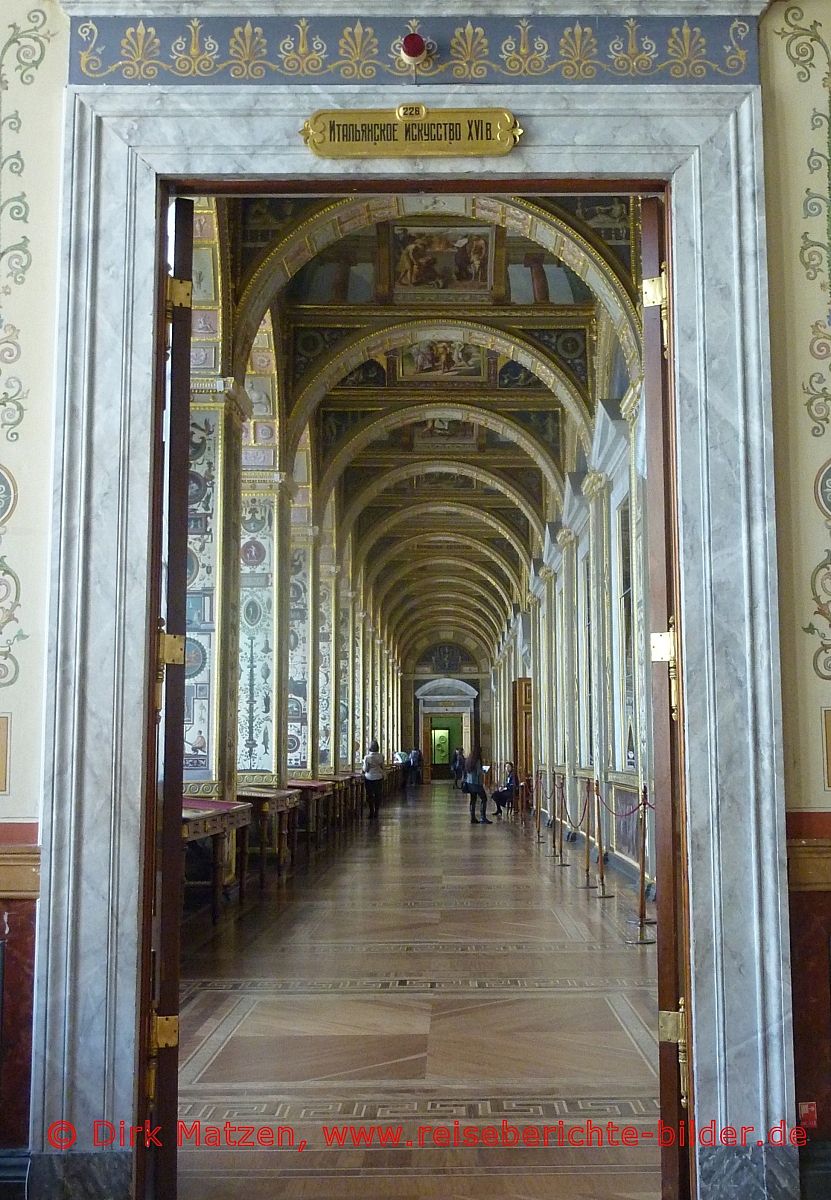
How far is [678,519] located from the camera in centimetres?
333

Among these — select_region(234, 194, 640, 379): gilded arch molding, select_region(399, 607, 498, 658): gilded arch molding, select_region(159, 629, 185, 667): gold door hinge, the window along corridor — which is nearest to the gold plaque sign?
select_region(159, 629, 185, 667): gold door hinge

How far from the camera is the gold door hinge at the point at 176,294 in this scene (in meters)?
3.53

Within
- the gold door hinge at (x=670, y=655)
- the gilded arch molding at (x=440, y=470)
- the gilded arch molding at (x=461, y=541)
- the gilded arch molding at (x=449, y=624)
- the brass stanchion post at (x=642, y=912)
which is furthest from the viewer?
the gilded arch molding at (x=449, y=624)

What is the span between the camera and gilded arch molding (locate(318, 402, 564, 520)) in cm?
1559

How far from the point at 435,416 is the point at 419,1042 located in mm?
11879

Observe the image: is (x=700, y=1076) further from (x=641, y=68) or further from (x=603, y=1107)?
(x=641, y=68)

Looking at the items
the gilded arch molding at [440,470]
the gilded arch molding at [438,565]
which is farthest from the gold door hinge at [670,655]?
the gilded arch molding at [438,565]

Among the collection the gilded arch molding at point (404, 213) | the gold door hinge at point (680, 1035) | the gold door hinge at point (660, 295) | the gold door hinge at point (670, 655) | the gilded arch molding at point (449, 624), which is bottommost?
the gold door hinge at point (680, 1035)

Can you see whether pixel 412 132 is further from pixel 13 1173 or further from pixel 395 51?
pixel 13 1173

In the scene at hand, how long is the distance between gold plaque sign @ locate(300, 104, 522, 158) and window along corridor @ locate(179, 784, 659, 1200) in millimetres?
3232

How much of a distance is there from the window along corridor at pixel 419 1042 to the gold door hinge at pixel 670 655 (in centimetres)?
151

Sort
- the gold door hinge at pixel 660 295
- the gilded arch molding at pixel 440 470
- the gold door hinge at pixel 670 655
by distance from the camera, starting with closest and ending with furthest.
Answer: the gold door hinge at pixel 670 655, the gold door hinge at pixel 660 295, the gilded arch molding at pixel 440 470

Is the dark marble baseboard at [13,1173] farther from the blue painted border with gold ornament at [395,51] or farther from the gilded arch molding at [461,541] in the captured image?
the gilded arch molding at [461,541]

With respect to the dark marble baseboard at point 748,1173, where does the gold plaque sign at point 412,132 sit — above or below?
above
